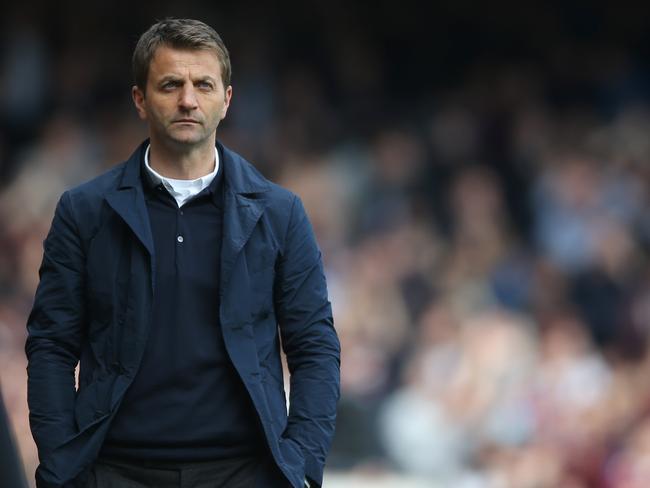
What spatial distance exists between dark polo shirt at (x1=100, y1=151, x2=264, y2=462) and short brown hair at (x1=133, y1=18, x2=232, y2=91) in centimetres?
32

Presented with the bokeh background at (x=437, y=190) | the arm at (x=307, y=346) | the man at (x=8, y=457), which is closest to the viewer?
the man at (x=8, y=457)

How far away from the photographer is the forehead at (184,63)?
3.24 m

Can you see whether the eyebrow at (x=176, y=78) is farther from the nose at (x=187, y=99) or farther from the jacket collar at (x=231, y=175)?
the jacket collar at (x=231, y=175)

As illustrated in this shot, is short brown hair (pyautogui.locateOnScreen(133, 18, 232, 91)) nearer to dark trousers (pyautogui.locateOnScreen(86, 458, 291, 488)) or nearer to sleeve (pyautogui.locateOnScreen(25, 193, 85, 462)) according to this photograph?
sleeve (pyautogui.locateOnScreen(25, 193, 85, 462))

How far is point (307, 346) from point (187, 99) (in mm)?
559

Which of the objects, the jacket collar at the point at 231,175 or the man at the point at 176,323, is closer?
the man at the point at 176,323

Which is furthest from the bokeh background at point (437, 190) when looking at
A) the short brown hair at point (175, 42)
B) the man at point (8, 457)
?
the short brown hair at point (175, 42)

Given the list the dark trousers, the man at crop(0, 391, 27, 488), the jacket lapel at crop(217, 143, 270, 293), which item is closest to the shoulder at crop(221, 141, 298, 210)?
the jacket lapel at crop(217, 143, 270, 293)

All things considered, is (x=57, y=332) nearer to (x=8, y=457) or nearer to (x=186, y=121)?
(x=8, y=457)

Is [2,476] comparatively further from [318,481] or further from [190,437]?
[318,481]

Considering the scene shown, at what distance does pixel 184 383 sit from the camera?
3.20 meters

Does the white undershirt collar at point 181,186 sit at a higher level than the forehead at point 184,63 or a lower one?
lower

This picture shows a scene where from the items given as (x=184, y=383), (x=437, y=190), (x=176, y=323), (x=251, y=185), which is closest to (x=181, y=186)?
(x=251, y=185)

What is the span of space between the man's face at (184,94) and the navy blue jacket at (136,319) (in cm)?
13
